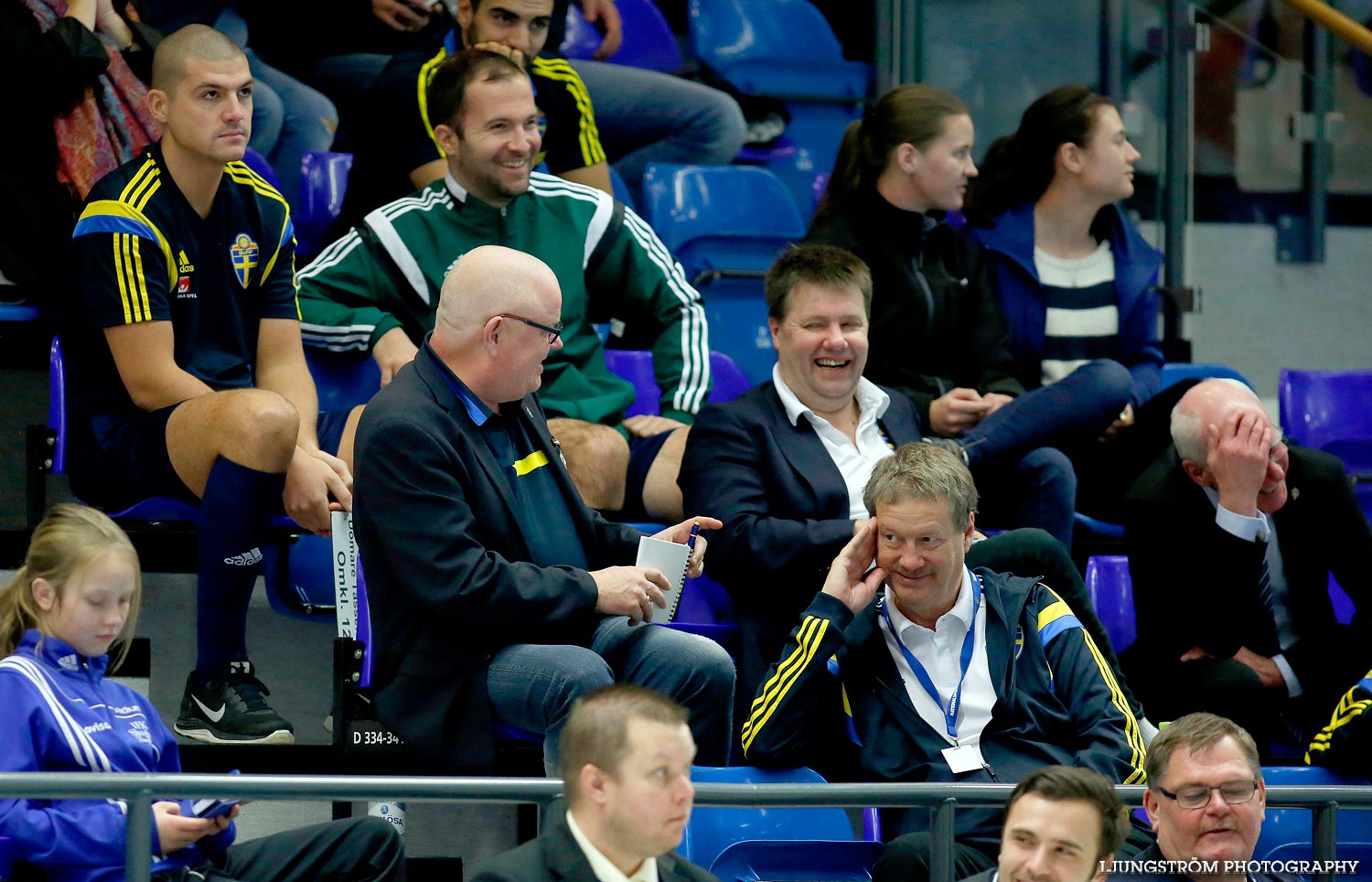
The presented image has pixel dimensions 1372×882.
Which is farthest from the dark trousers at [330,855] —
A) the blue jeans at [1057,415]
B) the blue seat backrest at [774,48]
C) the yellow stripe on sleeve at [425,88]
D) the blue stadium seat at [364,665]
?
the blue seat backrest at [774,48]

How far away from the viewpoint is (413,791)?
7.74 feet

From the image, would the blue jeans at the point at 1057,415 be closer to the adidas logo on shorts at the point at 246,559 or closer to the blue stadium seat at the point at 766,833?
the blue stadium seat at the point at 766,833

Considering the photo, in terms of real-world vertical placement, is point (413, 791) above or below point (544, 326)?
below

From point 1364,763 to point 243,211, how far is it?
2.45 m

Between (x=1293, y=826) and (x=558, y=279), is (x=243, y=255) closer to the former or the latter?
(x=558, y=279)

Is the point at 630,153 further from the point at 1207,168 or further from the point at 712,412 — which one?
the point at 712,412

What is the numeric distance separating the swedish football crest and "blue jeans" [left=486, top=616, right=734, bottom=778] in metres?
1.22

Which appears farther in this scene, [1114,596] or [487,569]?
[1114,596]

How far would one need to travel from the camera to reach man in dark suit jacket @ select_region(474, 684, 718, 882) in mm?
2148

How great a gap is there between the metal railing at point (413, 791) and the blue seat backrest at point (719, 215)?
2.81 m

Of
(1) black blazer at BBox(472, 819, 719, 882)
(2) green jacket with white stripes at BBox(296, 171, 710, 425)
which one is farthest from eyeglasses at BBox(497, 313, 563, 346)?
(1) black blazer at BBox(472, 819, 719, 882)

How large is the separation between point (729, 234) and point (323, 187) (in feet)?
3.86

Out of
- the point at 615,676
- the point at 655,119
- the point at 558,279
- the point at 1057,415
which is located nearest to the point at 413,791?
the point at 615,676

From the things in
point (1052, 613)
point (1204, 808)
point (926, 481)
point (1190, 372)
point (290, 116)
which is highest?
point (290, 116)
